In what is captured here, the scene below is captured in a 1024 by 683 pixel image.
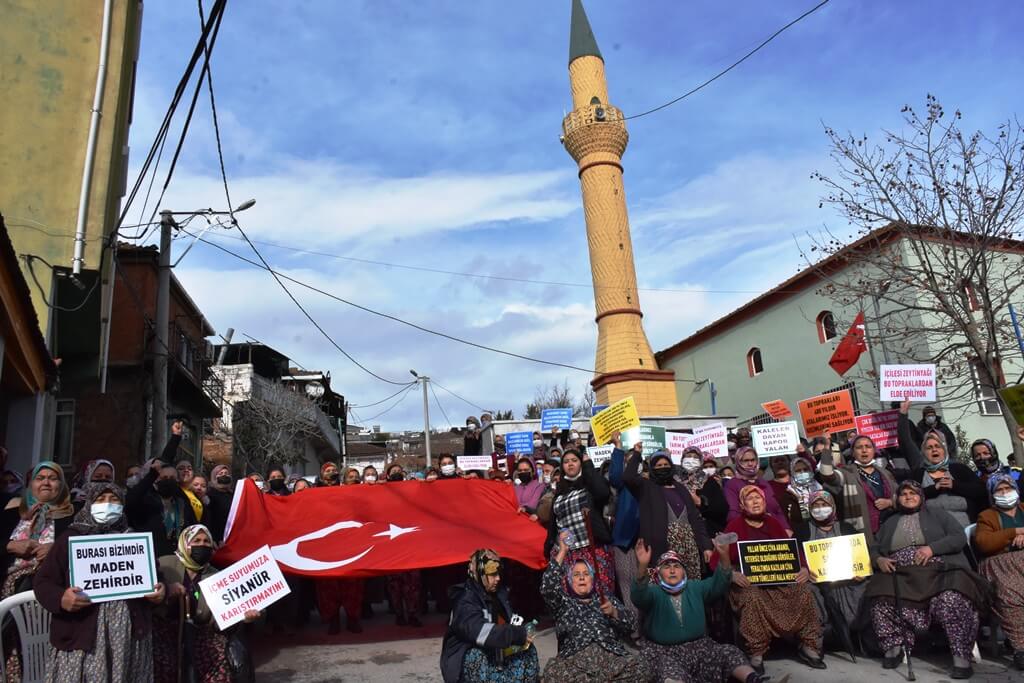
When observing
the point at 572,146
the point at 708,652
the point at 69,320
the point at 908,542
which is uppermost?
the point at 572,146

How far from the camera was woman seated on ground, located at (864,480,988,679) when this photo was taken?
255 inches

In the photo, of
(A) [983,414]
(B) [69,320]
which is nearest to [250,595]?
(B) [69,320]

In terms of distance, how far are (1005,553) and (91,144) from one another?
11.7m

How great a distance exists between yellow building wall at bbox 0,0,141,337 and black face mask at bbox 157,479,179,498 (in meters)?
5.68

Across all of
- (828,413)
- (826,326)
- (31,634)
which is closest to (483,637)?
(31,634)

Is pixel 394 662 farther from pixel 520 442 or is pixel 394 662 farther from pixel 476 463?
pixel 520 442

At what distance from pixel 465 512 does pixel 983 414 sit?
16.5 m

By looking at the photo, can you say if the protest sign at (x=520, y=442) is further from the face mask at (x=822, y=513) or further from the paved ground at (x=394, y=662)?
the face mask at (x=822, y=513)

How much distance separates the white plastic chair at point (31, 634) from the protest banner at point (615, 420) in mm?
5738

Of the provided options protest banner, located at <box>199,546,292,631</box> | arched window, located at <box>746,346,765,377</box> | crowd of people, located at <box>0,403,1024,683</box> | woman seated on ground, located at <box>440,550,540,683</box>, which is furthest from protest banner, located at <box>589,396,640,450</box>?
arched window, located at <box>746,346,765,377</box>

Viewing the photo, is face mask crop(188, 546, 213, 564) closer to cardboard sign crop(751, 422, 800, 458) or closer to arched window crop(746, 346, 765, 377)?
cardboard sign crop(751, 422, 800, 458)

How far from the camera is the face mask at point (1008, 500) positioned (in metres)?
6.76

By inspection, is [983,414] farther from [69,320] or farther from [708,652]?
[69,320]

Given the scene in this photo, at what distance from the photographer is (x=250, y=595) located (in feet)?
17.7
